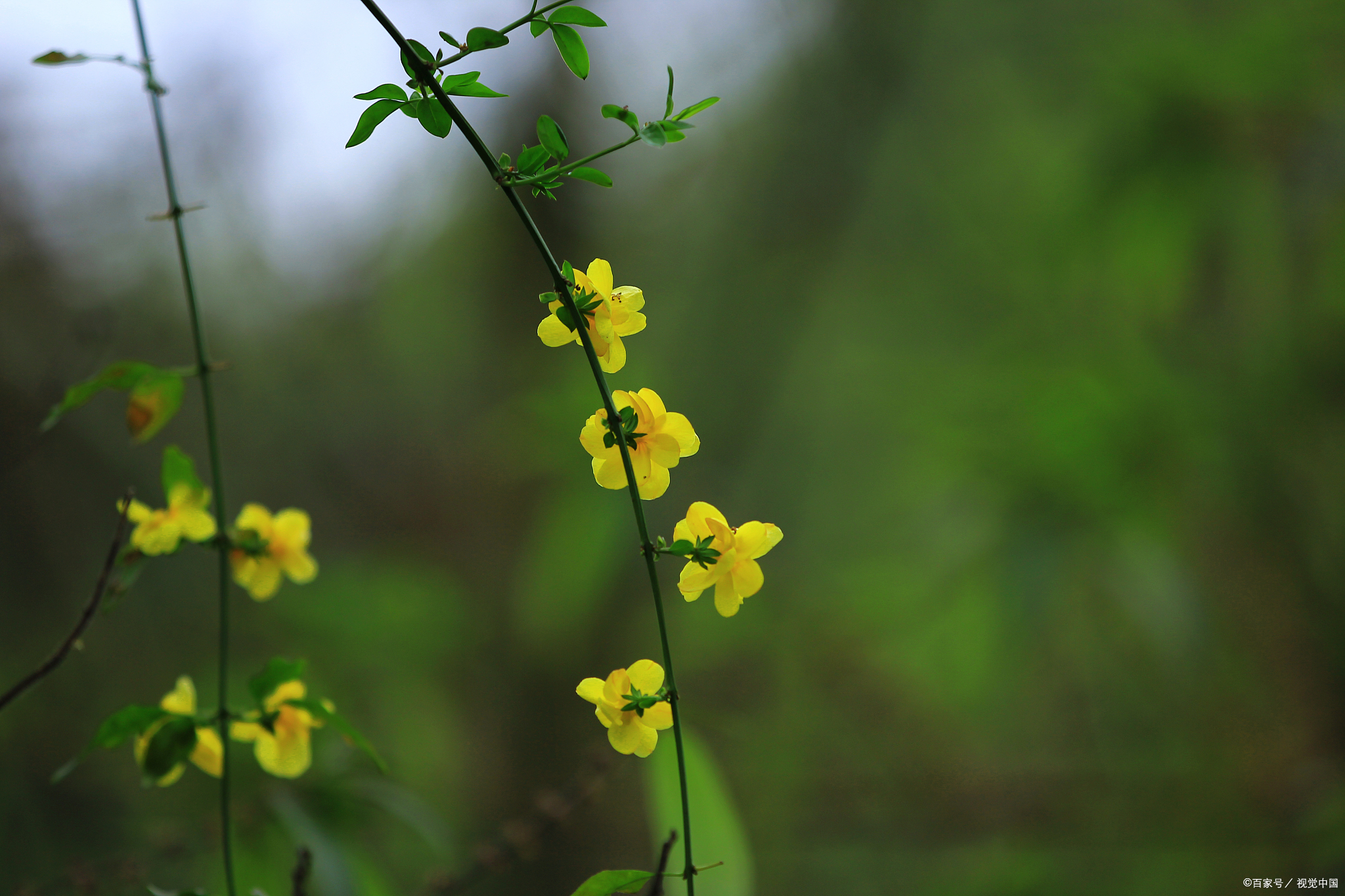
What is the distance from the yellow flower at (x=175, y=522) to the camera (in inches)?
11.1

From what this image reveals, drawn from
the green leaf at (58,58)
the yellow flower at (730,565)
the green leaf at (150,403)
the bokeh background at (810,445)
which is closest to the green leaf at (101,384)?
the green leaf at (150,403)

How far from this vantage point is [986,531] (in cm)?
102

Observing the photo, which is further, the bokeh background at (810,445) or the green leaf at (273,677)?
the bokeh background at (810,445)

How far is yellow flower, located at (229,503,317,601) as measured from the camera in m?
0.32

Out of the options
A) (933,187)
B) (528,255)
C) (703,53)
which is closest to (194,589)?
(528,255)

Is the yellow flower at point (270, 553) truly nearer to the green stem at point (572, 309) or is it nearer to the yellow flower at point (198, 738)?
the yellow flower at point (198, 738)

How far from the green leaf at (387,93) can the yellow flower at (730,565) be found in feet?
0.48

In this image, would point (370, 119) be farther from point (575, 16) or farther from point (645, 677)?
point (645, 677)

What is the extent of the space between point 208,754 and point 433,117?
26cm

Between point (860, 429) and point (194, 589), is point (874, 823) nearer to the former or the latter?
point (860, 429)

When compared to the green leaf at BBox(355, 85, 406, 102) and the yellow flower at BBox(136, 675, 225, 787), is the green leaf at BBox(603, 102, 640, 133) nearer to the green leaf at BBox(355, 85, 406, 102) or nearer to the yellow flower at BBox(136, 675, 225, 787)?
the green leaf at BBox(355, 85, 406, 102)

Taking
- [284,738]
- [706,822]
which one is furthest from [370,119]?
[706,822]

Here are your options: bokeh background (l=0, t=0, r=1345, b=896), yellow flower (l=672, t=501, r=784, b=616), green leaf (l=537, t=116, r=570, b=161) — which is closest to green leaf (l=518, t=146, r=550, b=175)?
green leaf (l=537, t=116, r=570, b=161)

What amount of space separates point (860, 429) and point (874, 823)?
2.15 ft
